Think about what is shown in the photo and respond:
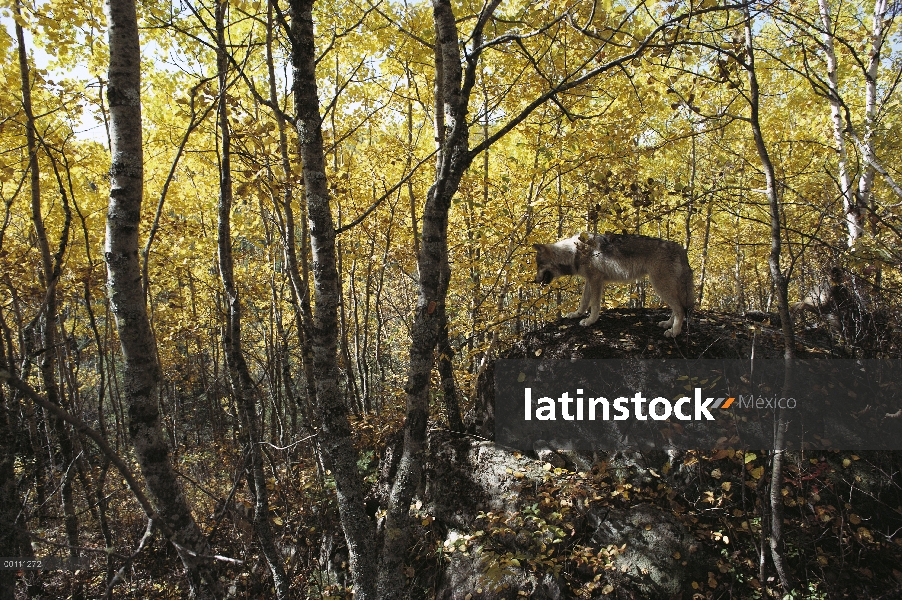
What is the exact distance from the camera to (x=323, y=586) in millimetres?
6684

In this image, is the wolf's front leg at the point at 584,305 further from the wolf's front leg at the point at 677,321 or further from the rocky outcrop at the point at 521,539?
the rocky outcrop at the point at 521,539

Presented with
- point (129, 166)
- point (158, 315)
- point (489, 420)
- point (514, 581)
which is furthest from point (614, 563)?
point (158, 315)

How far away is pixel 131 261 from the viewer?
2822 mm

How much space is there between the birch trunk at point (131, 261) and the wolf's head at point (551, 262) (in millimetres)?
4982

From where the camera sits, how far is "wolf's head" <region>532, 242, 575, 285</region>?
260 inches

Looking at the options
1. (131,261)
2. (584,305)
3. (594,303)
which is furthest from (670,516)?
(131,261)

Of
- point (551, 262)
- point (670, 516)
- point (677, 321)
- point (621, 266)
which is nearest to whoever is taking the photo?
point (670, 516)

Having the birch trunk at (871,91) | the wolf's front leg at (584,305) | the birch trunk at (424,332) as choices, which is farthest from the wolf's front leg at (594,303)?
the birch trunk at (424,332)

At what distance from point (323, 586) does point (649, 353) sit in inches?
230

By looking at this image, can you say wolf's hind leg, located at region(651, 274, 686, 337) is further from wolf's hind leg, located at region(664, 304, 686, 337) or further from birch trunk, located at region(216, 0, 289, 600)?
birch trunk, located at region(216, 0, 289, 600)

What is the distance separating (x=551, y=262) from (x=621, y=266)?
1017 millimetres

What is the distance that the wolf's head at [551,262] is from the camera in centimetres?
660

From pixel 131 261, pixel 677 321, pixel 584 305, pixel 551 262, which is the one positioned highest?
pixel 551 262

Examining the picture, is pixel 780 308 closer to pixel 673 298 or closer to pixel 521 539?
pixel 673 298
